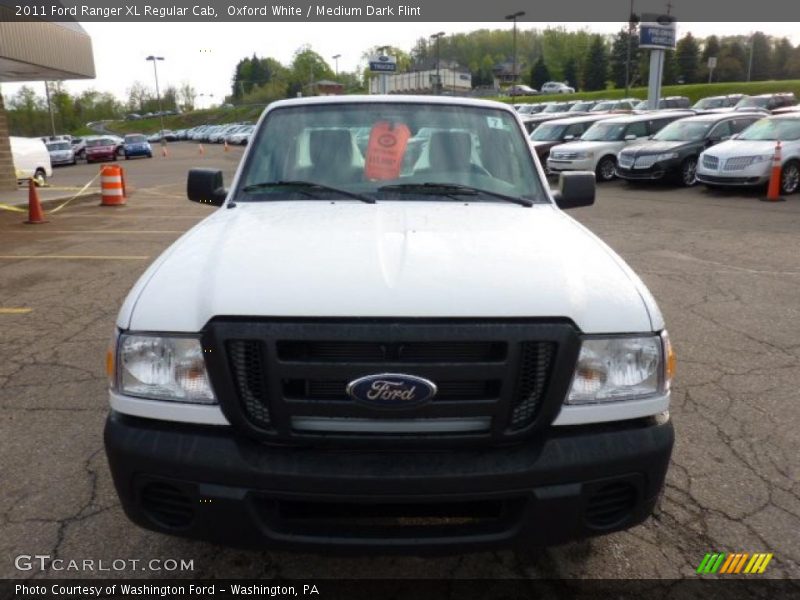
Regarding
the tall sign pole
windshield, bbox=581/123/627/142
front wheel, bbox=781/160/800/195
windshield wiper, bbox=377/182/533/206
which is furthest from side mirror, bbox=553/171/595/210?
the tall sign pole

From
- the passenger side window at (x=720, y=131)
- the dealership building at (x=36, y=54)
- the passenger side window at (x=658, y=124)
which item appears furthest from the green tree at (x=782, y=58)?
the dealership building at (x=36, y=54)

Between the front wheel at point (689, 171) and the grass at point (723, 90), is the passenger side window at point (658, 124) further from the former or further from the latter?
the grass at point (723, 90)

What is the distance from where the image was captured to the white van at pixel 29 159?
20.4 m

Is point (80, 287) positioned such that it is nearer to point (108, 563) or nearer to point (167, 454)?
point (108, 563)

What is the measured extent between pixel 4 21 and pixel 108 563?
1596cm

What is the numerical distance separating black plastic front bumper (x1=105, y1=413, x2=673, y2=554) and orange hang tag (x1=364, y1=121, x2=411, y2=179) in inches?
68.4

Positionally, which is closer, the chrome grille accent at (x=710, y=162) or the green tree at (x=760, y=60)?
the chrome grille accent at (x=710, y=162)

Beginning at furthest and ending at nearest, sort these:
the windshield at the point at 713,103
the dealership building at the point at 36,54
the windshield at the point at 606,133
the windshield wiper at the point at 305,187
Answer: the windshield at the point at 713,103 → the windshield at the point at 606,133 → the dealership building at the point at 36,54 → the windshield wiper at the point at 305,187

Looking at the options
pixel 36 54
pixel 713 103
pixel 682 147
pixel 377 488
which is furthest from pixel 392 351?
pixel 713 103

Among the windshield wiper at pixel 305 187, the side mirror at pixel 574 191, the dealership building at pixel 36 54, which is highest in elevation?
the dealership building at pixel 36 54

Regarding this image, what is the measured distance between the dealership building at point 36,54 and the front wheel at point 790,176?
55.2 ft

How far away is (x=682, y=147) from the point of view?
15891 millimetres

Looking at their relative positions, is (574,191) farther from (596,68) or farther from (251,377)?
(596,68)

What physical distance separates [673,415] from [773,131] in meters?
13.2
